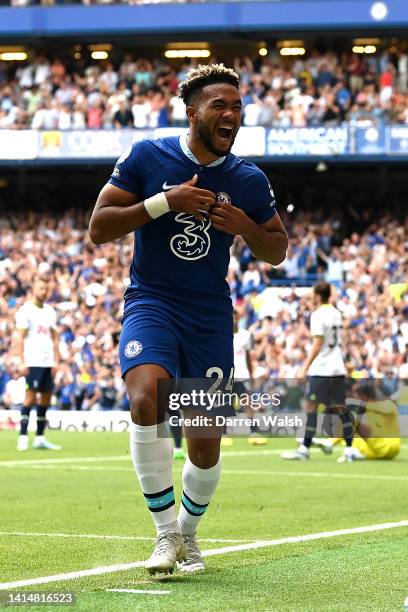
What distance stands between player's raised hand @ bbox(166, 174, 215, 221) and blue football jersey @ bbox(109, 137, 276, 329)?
20cm

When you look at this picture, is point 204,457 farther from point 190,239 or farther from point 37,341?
point 37,341

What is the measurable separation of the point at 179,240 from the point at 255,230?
39 centimetres

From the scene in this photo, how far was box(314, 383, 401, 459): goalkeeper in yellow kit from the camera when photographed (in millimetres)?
16062

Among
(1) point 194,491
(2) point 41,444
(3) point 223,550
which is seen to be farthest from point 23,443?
(1) point 194,491

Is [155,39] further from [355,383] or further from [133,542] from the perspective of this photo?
[133,542]

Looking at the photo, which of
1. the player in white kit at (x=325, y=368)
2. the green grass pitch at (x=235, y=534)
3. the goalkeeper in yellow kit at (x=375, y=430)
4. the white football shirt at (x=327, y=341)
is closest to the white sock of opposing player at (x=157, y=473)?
the green grass pitch at (x=235, y=534)

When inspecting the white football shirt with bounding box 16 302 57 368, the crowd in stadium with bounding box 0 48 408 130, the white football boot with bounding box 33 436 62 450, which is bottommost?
the white football boot with bounding box 33 436 62 450

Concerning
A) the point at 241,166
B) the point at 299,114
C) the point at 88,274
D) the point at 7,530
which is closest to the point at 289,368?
the point at 88,274

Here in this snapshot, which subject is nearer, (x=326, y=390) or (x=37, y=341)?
(x=326, y=390)

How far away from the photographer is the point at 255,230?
21.6 ft

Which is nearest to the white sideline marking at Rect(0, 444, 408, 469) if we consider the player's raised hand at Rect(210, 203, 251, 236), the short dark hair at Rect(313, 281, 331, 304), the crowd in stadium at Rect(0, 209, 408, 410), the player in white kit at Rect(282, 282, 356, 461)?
the player in white kit at Rect(282, 282, 356, 461)

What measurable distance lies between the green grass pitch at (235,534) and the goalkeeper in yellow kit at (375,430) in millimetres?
632

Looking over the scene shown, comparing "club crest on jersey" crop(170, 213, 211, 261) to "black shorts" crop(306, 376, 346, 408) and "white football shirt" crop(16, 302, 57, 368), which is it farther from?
"white football shirt" crop(16, 302, 57, 368)

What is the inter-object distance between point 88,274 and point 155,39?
32.5 feet
